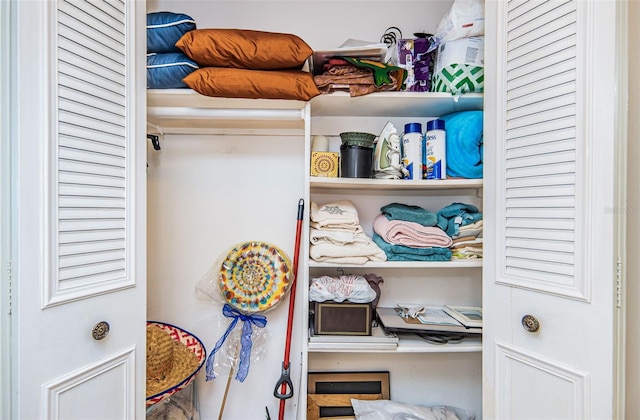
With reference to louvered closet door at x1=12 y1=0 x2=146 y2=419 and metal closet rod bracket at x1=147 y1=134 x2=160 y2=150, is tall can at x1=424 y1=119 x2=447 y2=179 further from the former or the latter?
metal closet rod bracket at x1=147 y1=134 x2=160 y2=150

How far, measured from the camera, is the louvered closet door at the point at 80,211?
77cm

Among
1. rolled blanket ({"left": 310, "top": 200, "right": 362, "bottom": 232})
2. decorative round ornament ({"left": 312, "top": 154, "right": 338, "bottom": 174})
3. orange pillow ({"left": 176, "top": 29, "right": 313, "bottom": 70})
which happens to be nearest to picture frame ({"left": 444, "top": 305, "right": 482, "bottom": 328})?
rolled blanket ({"left": 310, "top": 200, "right": 362, "bottom": 232})

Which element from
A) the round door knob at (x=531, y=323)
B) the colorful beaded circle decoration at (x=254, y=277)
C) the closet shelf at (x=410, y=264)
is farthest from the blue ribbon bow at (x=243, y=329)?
the round door knob at (x=531, y=323)

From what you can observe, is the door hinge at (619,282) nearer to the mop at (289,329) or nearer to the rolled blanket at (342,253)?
the rolled blanket at (342,253)

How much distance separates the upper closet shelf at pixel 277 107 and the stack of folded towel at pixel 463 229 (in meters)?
0.46

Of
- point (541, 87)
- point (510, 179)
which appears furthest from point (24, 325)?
point (541, 87)

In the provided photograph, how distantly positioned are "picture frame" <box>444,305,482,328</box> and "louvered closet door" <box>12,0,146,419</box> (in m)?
1.27

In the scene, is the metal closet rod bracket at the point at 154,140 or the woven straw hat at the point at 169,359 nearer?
the woven straw hat at the point at 169,359

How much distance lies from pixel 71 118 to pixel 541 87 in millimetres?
1402

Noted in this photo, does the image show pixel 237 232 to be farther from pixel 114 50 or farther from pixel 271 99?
pixel 114 50

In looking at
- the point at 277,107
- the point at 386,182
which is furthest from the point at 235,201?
the point at 386,182

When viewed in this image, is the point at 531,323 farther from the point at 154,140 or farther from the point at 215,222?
the point at 154,140

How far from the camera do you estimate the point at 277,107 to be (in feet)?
4.31

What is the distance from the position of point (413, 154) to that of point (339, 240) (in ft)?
1.54
